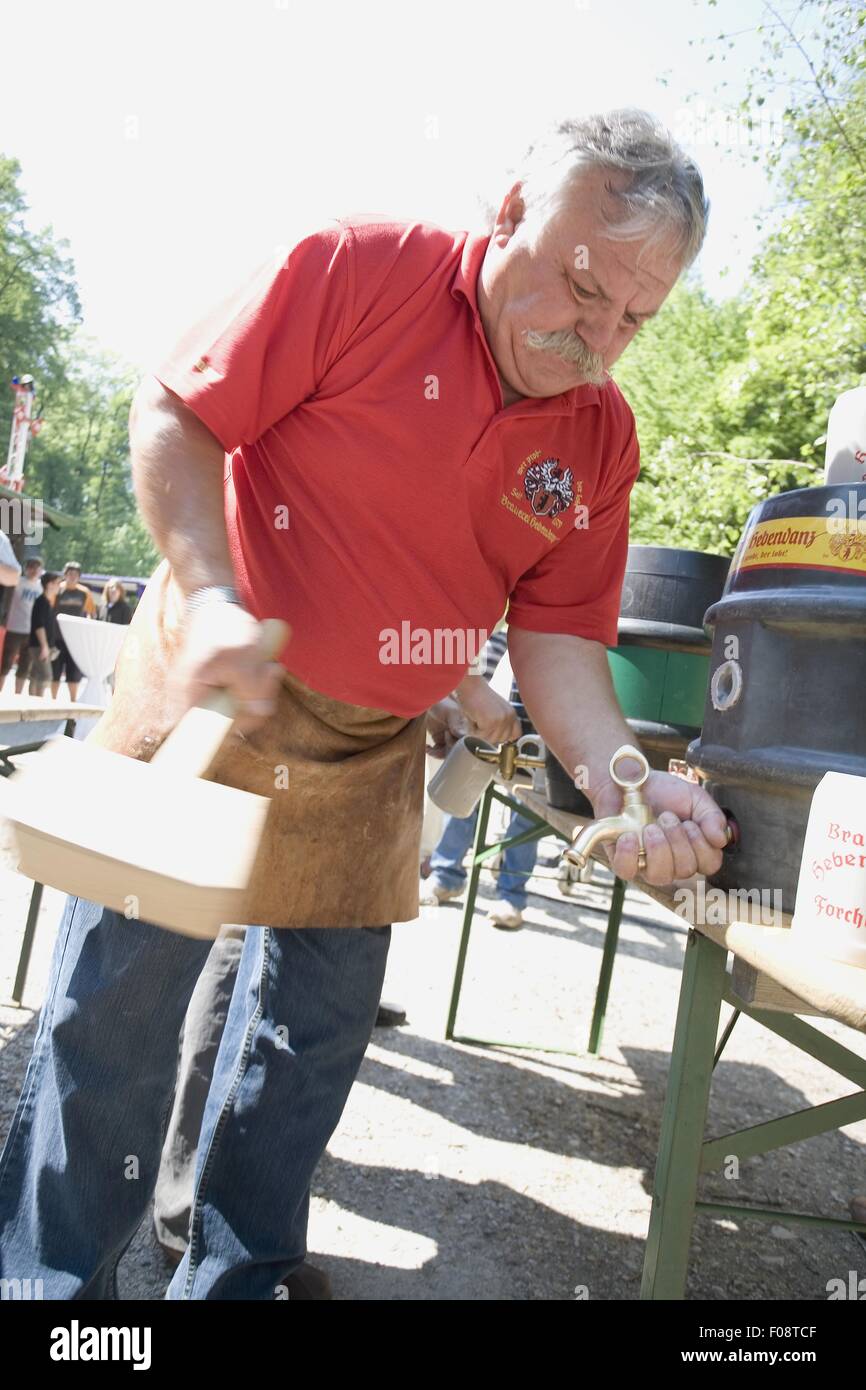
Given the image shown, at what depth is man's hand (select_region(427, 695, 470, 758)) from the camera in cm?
318

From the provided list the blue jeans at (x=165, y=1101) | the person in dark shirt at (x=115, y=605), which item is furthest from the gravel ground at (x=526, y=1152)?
the person in dark shirt at (x=115, y=605)

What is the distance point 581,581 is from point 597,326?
0.51m

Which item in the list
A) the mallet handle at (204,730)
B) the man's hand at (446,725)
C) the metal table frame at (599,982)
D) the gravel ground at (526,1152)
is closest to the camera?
the mallet handle at (204,730)

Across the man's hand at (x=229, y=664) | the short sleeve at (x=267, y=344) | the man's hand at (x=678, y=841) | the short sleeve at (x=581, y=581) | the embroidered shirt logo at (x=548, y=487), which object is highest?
the short sleeve at (x=267, y=344)

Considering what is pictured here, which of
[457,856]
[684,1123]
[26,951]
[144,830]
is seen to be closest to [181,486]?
A: [144,830]

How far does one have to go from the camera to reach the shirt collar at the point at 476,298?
5.80ft

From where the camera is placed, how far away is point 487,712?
2752 millimetres

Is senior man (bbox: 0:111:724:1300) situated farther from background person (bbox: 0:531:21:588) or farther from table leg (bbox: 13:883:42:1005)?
Result: background person (bbox: 0:531:21:588)

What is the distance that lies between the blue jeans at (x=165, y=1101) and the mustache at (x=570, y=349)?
1043mm

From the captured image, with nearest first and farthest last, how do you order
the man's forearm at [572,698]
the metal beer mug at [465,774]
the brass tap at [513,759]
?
the man's forearm at [572,698] → the brass tap at [513,759] → the metal beer mug at [465,774]

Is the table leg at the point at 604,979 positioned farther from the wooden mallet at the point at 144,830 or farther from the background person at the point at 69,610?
the background person at the point at 69,610

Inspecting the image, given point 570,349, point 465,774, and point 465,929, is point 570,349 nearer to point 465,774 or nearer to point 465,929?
point 465,774

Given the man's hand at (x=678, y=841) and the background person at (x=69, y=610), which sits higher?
the man's hand at (x=678, y=841)
